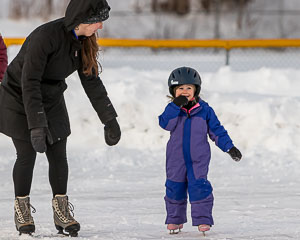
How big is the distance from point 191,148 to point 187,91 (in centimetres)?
35

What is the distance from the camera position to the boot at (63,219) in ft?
14.3

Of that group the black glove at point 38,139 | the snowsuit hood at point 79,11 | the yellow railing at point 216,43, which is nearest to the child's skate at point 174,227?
the black glove at point 38,139

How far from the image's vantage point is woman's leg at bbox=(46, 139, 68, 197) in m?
4.38

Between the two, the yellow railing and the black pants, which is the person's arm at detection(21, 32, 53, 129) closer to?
the black pants

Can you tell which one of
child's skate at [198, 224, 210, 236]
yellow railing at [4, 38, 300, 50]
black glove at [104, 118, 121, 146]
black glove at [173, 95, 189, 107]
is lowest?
child's skate at [198, 224, 210, 236]

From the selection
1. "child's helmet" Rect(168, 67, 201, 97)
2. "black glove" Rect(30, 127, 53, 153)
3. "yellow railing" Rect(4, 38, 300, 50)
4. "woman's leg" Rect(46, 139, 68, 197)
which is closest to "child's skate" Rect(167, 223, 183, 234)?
"woman's leg" Rect(46, 139, 68, 197)

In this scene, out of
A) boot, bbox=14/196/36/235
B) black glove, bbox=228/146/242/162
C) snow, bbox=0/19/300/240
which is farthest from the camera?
snow, bbox=0/19/300/240

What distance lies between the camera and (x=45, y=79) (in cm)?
427

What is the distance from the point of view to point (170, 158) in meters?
4.50

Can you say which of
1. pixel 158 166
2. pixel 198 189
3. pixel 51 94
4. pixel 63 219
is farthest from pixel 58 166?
pixel 158 166

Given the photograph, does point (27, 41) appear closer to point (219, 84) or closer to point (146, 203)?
point (146, 203)

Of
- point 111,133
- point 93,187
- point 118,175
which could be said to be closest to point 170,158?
point 111,133

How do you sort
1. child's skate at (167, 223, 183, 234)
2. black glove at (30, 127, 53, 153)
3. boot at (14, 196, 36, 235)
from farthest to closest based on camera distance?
child's skate at (167, 223, 183, 234)
boot at (14, 196, 36, 235)
black glove at (30, 127, 53, 153)

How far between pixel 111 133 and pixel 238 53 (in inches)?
562
